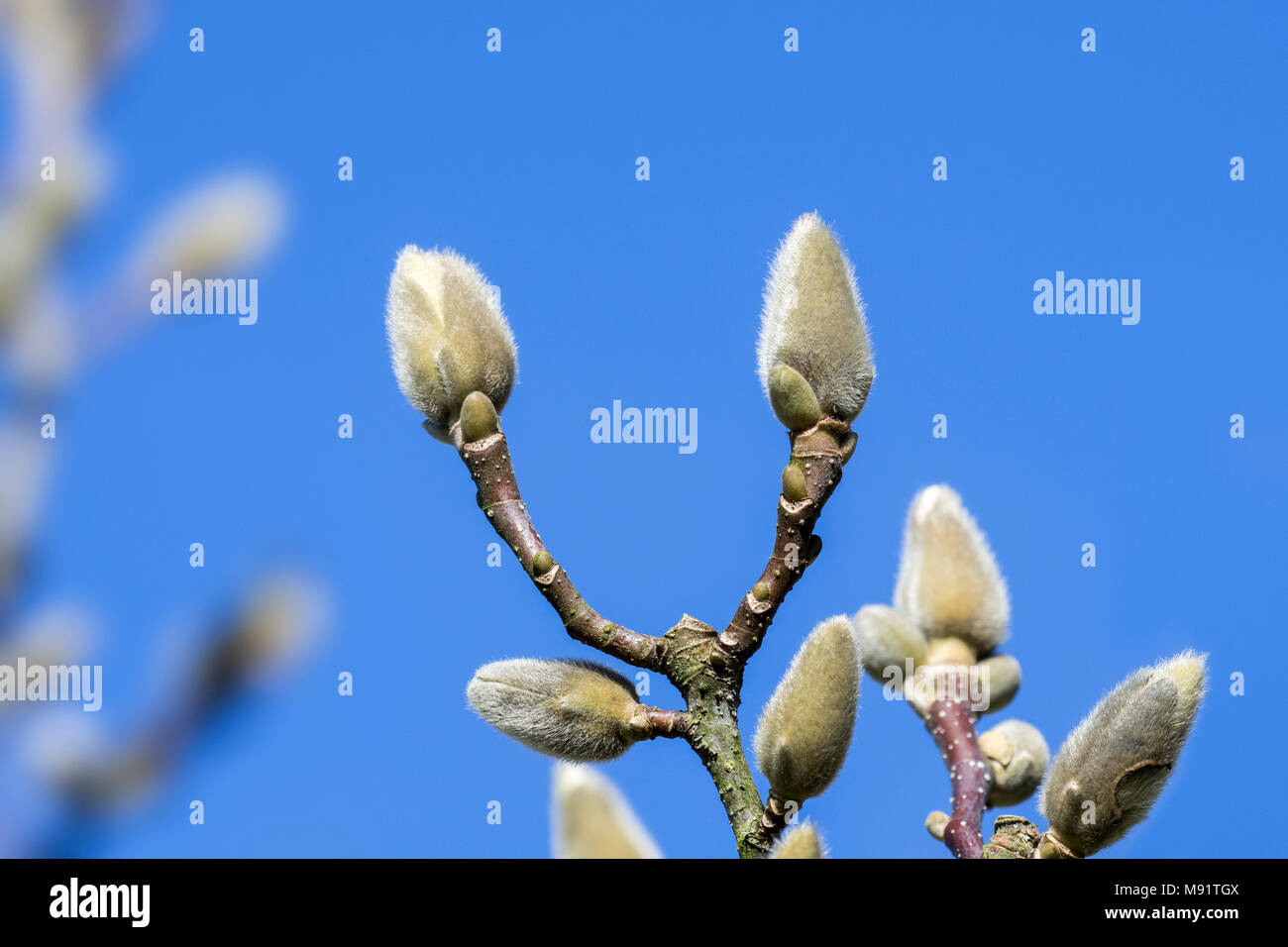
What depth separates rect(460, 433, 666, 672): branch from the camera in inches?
76.1

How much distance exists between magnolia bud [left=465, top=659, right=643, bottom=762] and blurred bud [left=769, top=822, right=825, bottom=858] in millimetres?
422

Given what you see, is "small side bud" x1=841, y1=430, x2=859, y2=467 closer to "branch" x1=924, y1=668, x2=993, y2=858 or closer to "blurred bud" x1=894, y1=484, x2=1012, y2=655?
"blurred bud" x1=894, y1=484, x2=1012, y2=655

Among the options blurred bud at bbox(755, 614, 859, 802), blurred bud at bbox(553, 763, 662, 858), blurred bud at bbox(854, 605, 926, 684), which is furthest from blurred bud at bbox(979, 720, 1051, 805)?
blurred bud at bbox(553, 763, 662, 858)

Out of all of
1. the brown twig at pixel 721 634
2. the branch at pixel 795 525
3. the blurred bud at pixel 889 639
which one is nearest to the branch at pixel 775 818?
the brown twig at pixel 721 634

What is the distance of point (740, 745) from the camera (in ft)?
6.04

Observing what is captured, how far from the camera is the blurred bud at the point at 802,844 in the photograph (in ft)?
5.06

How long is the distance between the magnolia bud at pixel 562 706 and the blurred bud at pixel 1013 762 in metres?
0.50

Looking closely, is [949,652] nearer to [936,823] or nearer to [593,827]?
[936,823]

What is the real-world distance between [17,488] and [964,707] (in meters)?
1.30

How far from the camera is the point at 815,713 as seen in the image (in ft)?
5.79

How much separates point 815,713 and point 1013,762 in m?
0.41

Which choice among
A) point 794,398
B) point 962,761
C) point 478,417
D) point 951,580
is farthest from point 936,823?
point 478,417

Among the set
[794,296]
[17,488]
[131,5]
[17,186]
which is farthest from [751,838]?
[131,5]
